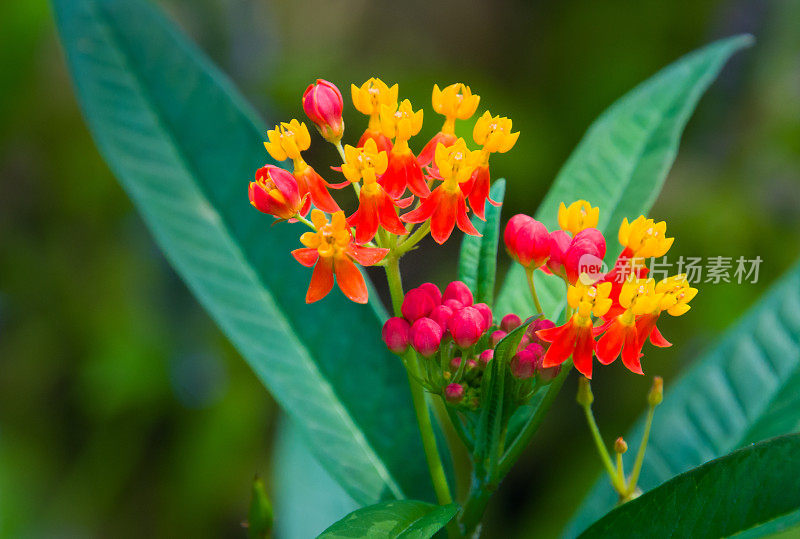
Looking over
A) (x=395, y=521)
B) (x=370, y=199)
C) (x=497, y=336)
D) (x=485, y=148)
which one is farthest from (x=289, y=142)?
(x=395, y=521)

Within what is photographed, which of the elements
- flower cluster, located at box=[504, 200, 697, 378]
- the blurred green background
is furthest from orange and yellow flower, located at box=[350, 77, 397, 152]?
the blurred green background

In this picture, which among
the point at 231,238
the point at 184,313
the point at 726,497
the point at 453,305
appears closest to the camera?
the point at 726,497

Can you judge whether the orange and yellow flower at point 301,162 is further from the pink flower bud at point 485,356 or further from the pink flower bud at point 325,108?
the pink flower bud at point 485,356

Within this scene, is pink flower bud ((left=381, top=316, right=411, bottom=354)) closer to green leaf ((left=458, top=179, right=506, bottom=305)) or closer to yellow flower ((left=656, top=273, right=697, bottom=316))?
green leaf ((left=458, top=179, right=506, bottom=305))

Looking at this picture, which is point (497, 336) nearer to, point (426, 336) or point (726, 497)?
point (426, 336)

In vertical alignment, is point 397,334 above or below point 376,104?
below

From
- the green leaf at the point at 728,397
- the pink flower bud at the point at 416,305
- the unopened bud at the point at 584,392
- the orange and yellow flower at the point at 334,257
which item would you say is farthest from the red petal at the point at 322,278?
the green leaf at the point at 728,397

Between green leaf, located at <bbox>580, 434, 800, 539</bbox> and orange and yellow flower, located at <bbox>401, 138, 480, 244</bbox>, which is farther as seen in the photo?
orange and yellow flower, located at <bbox>401, 138, 480, 244</bbox>
